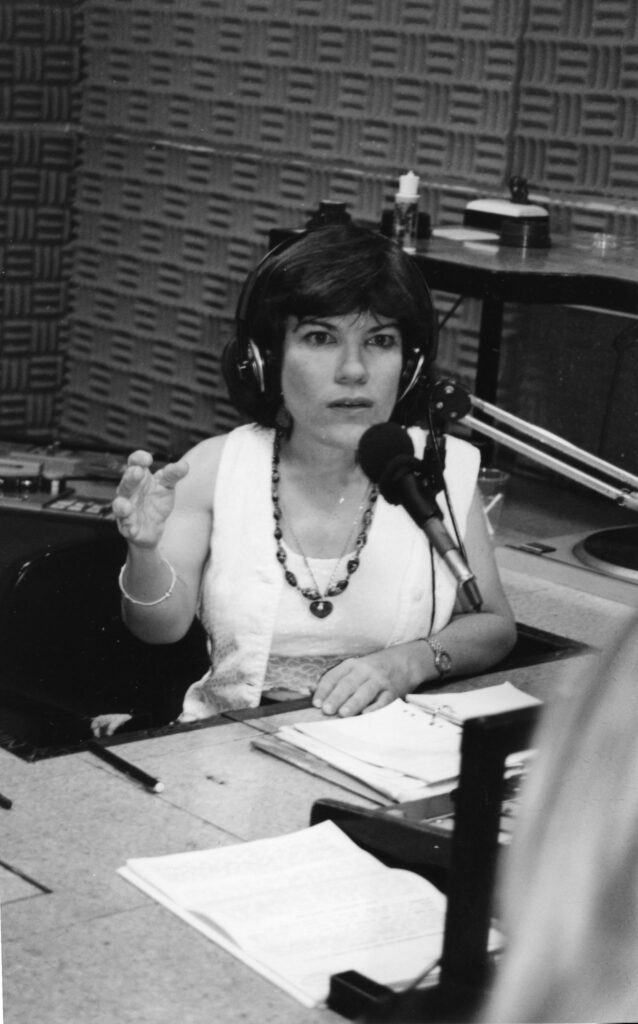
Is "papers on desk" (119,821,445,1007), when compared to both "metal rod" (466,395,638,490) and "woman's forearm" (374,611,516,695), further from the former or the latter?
"woman's forearm" (374,611,516,695)

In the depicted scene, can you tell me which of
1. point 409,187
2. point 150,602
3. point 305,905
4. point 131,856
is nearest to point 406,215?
point 409,187

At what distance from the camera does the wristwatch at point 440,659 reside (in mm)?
1856

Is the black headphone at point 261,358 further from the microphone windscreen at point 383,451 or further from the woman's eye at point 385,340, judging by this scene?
the microphone windscreen at point 383,451

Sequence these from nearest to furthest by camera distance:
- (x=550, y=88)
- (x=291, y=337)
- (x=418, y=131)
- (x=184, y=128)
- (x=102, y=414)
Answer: (x=291, y=337), (x=550, y=88), (x=418, y=131), (x=184, y=128), (x=102, y=414)

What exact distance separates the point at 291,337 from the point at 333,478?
18 centimetres

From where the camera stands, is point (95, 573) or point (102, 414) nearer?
point (95, 573)

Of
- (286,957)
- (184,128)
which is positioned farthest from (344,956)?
(184,128)

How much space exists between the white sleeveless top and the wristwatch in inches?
3.2

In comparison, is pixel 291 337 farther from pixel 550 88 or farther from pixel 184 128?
pixel 184 128

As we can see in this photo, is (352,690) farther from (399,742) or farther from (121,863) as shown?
(121,863)

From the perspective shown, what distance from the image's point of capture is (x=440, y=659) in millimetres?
1860

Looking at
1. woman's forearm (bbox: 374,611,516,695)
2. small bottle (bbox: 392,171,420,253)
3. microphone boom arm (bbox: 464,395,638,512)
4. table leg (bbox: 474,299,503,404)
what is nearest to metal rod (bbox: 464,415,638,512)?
microphone boom arm (bbox: 464,395,638,512)

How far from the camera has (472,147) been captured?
167 inches

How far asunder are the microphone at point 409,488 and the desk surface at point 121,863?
0.14 meters
